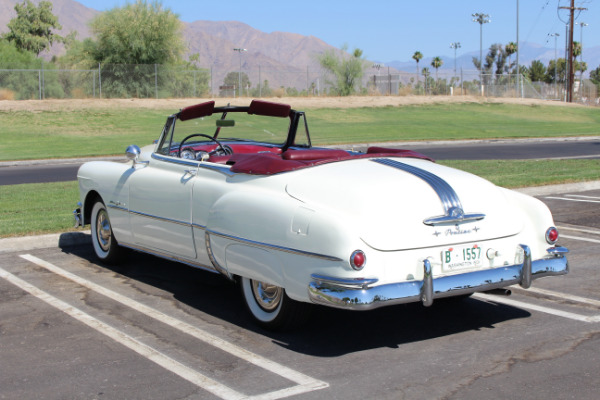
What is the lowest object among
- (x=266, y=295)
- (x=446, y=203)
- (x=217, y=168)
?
(x=266, y=295)

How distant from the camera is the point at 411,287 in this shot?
4902 mm

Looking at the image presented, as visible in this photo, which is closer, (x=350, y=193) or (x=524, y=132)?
(x=350, y=193)

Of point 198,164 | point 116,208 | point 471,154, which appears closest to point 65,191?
point 116,208

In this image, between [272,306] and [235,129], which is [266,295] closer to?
[272,306]

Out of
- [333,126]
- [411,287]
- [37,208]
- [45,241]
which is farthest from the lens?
[333,126]

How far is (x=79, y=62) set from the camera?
49906mm

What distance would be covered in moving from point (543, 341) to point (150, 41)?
151 feet

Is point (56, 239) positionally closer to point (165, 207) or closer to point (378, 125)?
point (165, 207)

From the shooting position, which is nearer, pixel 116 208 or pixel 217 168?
pixel 217 168

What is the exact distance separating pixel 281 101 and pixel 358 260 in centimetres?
4215

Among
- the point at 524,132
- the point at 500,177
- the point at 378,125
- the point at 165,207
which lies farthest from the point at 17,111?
the point at 165,207

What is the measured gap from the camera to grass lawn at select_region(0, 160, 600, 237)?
952 centimetres

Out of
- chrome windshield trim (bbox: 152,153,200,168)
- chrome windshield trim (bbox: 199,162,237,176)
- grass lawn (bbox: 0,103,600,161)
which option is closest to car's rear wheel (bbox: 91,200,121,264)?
chrome windshield trim (bbox: 152,153,200,168)

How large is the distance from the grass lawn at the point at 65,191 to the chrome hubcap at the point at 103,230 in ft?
4.40
